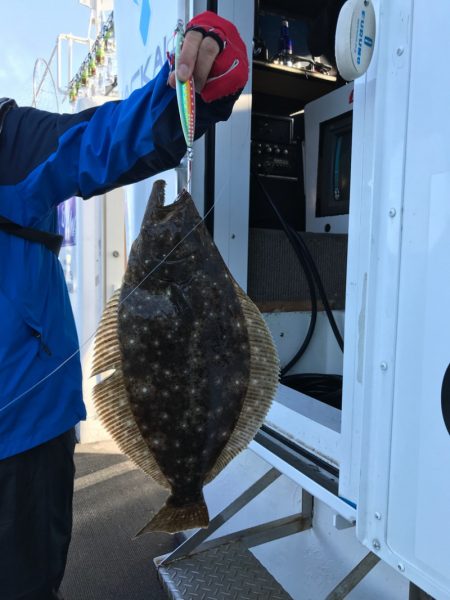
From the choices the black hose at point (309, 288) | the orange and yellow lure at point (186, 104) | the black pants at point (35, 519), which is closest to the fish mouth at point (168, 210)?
the orange and yellow lure at point (186, 104)

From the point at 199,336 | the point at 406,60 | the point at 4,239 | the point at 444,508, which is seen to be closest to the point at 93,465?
the point at 4,239

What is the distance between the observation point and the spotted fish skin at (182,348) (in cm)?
117

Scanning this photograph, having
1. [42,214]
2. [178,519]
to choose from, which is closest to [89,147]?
[42,214]

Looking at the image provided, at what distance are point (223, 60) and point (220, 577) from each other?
7.37 ft

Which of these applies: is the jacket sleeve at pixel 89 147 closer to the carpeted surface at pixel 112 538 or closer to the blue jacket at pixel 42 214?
the blue jacket at pixel 42 214

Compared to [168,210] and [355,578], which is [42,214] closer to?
[168,210]

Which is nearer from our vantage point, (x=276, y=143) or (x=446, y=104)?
(x=446, y=104)

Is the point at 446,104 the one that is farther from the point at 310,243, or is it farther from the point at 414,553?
the point at 310,243

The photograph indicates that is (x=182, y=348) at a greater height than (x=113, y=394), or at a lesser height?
greater

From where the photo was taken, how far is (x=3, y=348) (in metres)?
1.53

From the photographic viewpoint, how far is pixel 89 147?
4.81 ft

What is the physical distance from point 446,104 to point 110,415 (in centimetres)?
108

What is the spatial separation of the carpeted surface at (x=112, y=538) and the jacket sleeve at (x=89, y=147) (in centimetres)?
219

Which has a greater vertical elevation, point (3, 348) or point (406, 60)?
point (406, 60)
